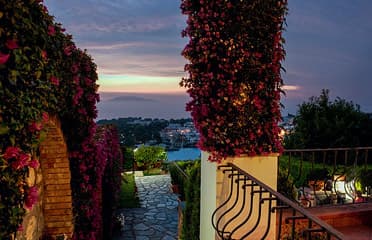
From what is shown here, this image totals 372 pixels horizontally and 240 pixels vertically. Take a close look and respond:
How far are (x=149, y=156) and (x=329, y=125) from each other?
727cm

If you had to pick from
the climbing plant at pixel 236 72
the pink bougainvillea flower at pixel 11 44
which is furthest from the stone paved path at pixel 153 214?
the pink bougainvillea flower at pixel 11 44

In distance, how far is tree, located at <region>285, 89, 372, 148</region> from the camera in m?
11.2

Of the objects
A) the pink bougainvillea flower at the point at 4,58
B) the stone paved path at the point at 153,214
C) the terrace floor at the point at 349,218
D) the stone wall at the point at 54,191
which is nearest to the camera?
the pink bougainvillea flower at the point at 4,58

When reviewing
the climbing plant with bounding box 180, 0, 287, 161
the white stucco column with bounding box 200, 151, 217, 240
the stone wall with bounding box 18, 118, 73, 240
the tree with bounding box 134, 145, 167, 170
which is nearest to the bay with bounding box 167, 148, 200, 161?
the tree with bounding box 134, 145, 167, 170

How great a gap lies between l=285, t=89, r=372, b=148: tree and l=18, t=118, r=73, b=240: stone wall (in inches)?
376

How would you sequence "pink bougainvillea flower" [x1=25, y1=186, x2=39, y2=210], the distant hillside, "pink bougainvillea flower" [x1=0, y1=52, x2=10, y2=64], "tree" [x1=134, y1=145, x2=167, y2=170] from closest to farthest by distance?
"pink bougainvillea flower" [x1=0, y1=52, x2=10, y2=64] → "pink bougainvillea flower" [x1=25, y1=186, x2=39, y2=210] → the distant hillside → "tree" [x1=134, y1=145, x2=167, y2=170]

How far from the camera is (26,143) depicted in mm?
1741

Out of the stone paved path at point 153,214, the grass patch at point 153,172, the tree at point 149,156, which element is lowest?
the stone paved path at point 153,214

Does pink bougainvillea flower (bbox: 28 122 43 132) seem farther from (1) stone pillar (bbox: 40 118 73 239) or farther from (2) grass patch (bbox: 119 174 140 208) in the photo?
(2) grass patch (bbox: 119 174 140 208)

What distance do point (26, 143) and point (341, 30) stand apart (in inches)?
421

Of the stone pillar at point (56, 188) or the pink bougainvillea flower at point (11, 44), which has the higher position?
the pink bougainvillea flower at point (11, 44)

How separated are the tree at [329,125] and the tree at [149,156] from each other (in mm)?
5365

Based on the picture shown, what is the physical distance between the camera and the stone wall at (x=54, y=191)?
11.3 feet

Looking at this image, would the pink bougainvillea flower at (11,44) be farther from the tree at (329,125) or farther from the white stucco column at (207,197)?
the tree at (329,125)
